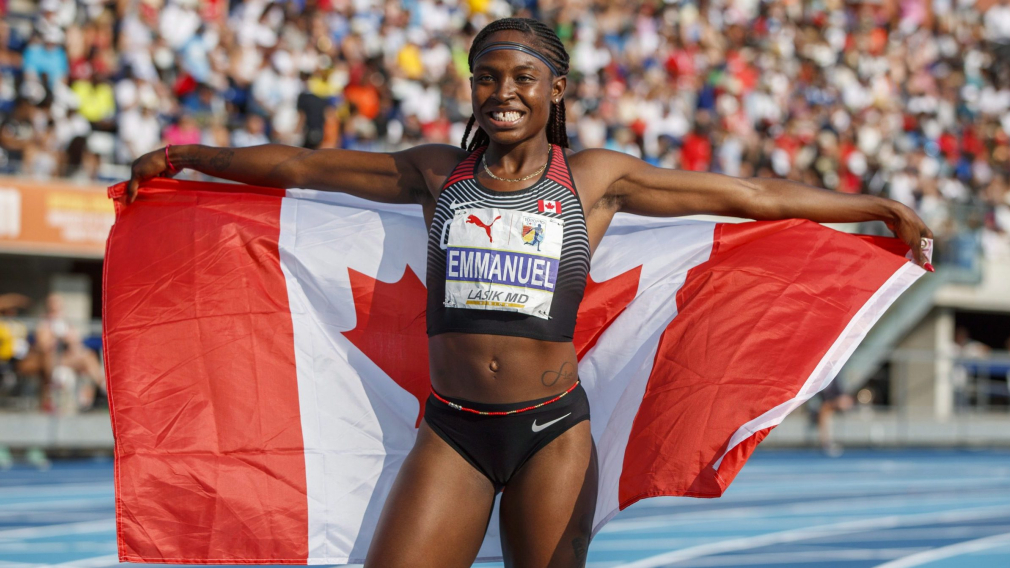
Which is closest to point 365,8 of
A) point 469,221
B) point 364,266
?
point 364,266

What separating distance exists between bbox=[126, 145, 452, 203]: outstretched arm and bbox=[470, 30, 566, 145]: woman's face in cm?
40

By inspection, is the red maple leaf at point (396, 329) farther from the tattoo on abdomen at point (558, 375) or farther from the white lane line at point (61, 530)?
the white lane line at point (61, 530)

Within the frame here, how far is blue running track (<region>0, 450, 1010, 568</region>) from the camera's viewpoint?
719 cm

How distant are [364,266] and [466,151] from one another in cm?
97

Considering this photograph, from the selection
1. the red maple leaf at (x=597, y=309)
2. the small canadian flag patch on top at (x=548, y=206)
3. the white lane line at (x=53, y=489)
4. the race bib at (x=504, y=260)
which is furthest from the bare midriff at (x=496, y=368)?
the white lane line at (x=53, y=489)

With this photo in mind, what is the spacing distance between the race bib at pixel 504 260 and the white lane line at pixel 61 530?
4.88 m

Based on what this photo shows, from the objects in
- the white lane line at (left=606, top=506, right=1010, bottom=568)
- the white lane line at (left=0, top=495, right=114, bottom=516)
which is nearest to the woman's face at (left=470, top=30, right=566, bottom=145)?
the white lane line at (left=606, top=506, right=1010, bottom=568)

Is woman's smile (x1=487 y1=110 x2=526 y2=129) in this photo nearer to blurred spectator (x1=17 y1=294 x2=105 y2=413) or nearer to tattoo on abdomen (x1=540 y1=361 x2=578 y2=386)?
tattoo on abdomen (x1=540 y1=361 x2=578 y2=386)

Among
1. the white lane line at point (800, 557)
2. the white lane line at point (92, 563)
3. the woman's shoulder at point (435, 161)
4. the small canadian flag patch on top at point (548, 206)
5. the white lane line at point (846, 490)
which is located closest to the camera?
the small canadian flag patch on top at point (548, 206)

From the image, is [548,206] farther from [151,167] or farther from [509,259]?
[151,167]

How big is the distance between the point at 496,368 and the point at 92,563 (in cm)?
384

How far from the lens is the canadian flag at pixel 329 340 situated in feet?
14.9

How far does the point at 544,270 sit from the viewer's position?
382 centimetres

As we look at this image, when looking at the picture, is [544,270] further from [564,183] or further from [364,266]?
[364,266]
